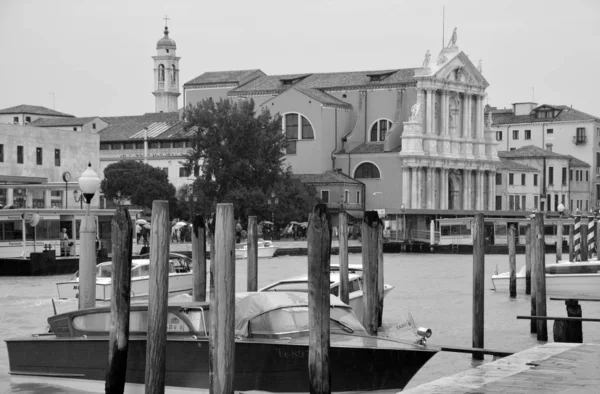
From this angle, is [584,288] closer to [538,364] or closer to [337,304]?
[337,304]

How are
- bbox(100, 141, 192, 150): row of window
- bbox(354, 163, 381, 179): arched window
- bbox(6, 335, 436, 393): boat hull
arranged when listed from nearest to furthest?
bbox(6, 335, 436, 393): boat hull < bbox(354, 163, 381, 179): arched window < bbox(100, 141, 192, 150): row of window

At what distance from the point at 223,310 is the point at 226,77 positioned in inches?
2850

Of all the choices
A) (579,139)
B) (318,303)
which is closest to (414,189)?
(579,139)

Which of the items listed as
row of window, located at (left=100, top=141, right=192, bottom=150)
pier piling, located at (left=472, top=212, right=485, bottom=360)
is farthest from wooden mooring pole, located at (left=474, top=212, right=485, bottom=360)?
row of window, located at (left=100, top=141, right=192, bottom=150)

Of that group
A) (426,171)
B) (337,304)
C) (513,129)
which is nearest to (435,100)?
(426,171)

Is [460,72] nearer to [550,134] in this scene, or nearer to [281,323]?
[550,134]

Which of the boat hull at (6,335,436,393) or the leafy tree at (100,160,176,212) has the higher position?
the leafy tree at (100,160,176,212)

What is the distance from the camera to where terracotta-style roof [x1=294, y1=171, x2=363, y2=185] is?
73750 mm

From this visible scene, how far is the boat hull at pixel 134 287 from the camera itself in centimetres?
2505

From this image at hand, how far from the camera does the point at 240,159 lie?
66750mm

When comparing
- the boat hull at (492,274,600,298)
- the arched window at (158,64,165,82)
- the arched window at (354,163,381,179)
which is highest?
the arched window at (158,64,165,82)

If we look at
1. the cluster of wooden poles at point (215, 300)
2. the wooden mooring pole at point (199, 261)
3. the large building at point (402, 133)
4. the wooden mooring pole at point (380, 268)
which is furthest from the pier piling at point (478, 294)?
the large building at point (402, 133)

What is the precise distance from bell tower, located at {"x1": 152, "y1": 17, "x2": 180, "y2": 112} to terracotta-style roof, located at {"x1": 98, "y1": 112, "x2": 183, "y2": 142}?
18.3 m

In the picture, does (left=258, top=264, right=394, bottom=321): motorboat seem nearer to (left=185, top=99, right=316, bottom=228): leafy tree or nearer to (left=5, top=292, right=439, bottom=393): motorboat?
(left=5, top=292, right=439, bottom=393): motorboat
